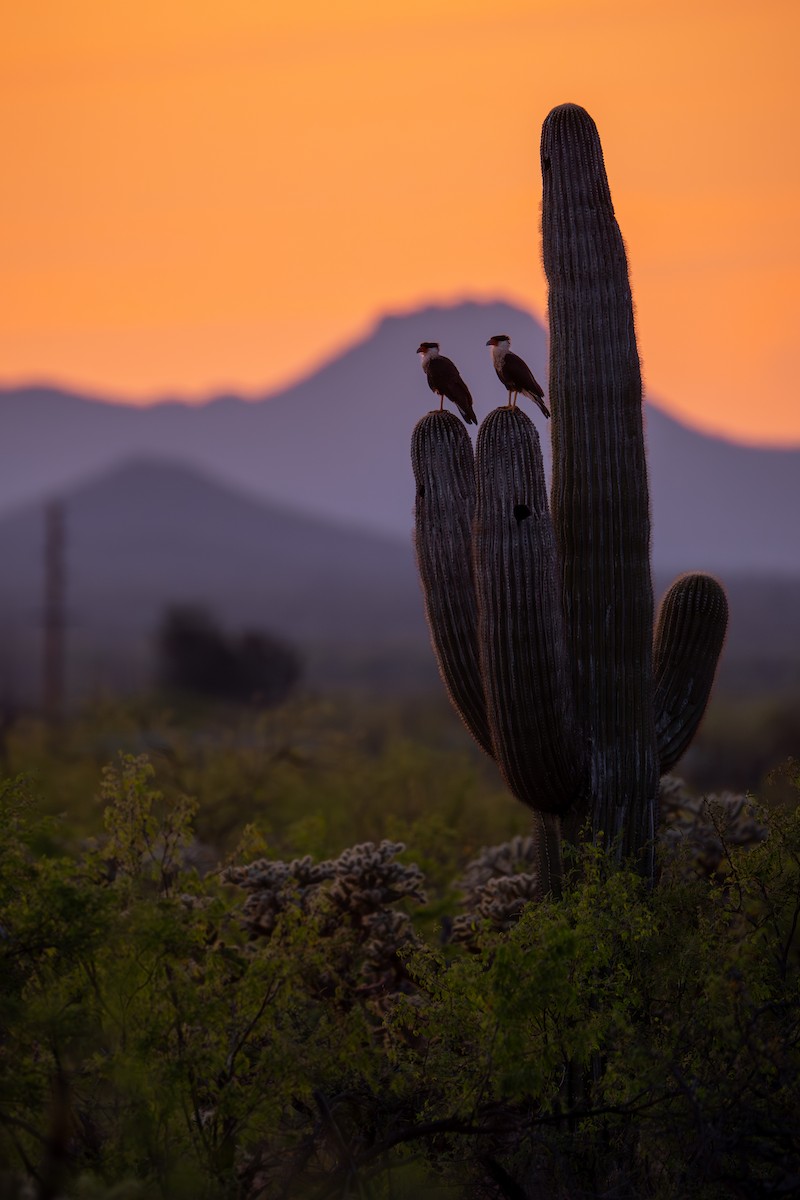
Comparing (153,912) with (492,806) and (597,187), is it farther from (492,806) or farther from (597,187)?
(492,806)

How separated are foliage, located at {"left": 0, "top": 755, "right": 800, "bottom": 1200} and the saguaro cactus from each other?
52 centimetres

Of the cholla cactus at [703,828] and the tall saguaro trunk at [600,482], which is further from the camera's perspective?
the cholla cactus at [703,828]

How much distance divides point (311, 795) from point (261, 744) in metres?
2.28

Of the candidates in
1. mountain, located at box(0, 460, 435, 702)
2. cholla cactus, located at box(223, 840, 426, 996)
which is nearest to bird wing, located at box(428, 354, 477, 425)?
cholla cactus, located at box(223, 840, 426, 996)

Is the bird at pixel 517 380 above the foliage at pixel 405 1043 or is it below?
above

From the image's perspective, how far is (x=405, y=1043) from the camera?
22.7ft

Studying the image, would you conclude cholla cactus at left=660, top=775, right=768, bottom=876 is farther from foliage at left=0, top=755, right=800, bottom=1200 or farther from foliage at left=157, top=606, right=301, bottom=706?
foliage at left=157, top=606, right=301, bottom=706

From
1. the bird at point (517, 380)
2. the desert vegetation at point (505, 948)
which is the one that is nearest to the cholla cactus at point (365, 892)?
the desert vegetation at point (505, 948)

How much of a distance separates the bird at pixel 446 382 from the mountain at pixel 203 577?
2174 inches

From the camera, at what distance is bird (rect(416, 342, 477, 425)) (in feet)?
25.9

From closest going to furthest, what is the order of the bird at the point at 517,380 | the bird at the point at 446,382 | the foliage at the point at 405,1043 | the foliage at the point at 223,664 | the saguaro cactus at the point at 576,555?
the foliage at the point at 405,1043
the saguaro cactus at the point at 576,555
the bird at the point at 517,380
the bird at the point at 446,382
the foliage at the point at 223,664

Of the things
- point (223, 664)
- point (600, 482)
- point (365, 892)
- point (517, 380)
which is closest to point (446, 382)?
point (517, 380)

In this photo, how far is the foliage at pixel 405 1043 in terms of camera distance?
→ 5641 mm

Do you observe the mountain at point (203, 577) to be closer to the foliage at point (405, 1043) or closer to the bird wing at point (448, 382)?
the bird wing at point (448, 382)
